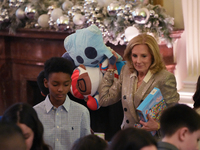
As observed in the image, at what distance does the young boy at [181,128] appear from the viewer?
5.08ft

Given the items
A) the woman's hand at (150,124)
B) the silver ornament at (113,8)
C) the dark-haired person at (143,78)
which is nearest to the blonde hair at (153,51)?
the dark-haired person at (143,78)

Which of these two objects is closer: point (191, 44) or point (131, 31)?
point (131, 31)

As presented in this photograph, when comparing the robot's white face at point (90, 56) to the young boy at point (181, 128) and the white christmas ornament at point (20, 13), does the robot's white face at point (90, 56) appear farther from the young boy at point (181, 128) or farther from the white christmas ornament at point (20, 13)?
the white christmas ornament at point (20, 13)

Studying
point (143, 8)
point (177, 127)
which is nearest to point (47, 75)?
point (177, 127)

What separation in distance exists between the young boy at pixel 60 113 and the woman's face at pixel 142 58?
436 mm

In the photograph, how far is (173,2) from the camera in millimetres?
3322

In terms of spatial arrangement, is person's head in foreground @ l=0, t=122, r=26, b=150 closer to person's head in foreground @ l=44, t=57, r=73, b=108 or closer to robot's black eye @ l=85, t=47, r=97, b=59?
person's head in foreground @ l=44, t=57, r=73, b=108

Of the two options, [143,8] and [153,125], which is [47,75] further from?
[143,8]

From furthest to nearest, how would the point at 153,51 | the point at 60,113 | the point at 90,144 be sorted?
the point at 153,51 → the point at 60,113 → the point at 90,144

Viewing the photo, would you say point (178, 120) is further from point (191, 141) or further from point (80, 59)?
point (80, 59)

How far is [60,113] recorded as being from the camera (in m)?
1.98

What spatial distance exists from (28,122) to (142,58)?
91cm

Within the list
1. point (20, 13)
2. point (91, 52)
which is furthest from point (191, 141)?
point (20, 13)

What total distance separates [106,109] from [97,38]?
0.86 meters
